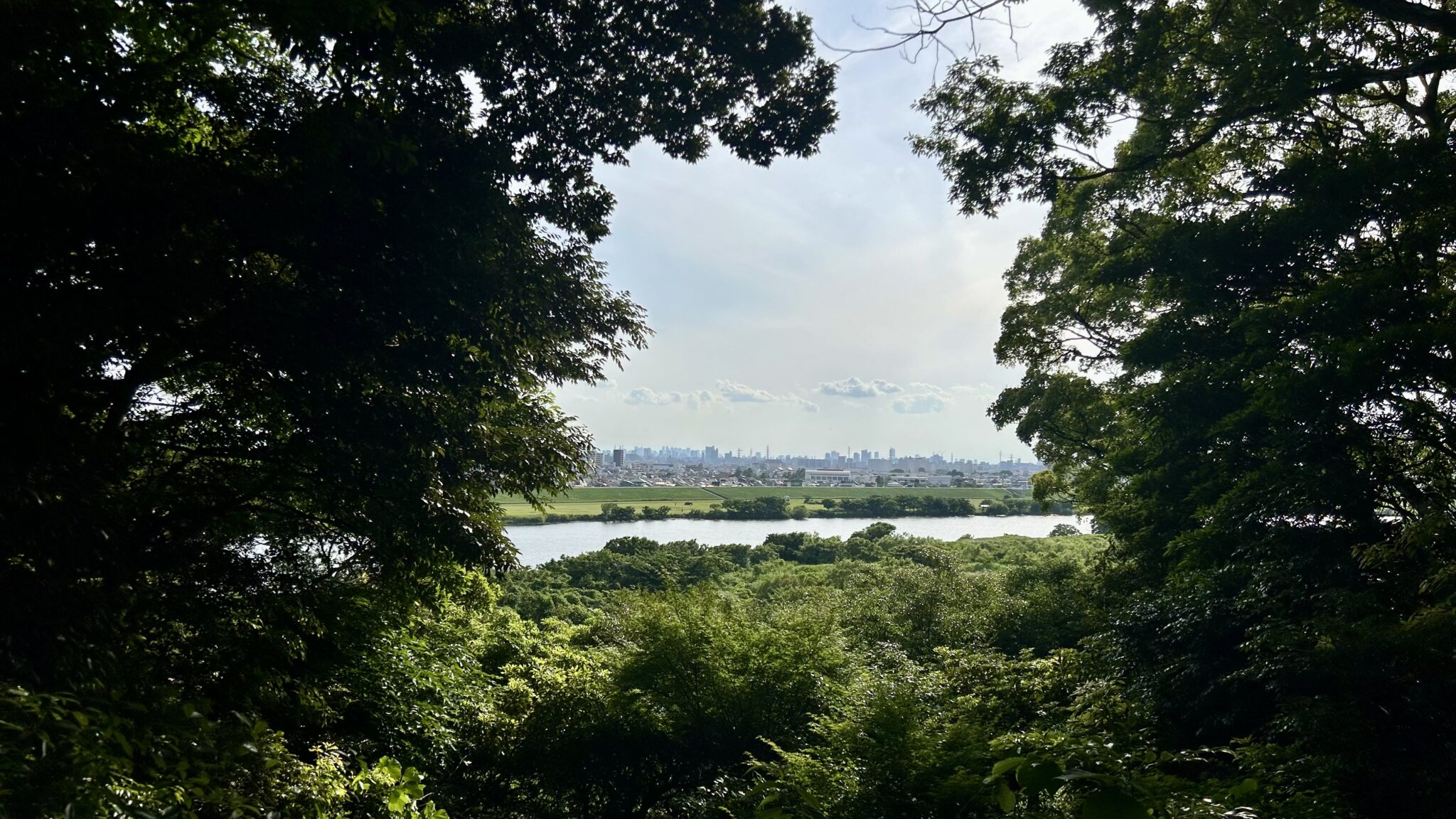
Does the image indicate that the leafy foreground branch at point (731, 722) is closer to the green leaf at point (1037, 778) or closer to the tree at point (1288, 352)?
the green leaf at point (1037, 778)

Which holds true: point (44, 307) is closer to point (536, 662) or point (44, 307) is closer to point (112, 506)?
point (112, 506)

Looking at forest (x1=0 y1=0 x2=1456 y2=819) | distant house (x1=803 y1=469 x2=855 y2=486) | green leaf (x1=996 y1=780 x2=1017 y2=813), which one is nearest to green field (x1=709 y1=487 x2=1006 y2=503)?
distant house (x1=803 y1=469 x2=855 y2=486)

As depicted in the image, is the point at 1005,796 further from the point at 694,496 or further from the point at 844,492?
the point at 844,492

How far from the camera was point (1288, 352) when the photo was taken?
19.4ft

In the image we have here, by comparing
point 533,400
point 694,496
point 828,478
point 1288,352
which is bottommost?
point 694,496

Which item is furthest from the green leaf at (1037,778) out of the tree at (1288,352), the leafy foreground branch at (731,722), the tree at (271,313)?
the tree at (1288,352)

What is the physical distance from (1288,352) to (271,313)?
8008mm

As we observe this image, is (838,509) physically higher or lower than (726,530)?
higher

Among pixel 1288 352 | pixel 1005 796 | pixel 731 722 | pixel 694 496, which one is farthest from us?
pixel 694 496

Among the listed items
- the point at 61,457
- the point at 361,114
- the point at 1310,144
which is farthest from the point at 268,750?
the point at 1310,144

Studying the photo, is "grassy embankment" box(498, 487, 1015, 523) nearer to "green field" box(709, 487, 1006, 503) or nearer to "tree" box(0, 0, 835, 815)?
"green field" box(709, 487, 1006, 503)

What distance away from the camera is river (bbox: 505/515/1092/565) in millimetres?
34188

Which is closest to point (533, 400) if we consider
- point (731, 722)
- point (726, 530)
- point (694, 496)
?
point (731, 722)

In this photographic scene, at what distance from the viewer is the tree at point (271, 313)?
10.2ft
